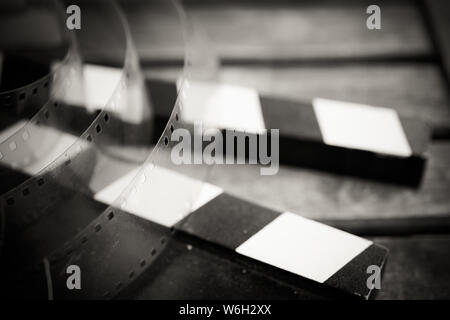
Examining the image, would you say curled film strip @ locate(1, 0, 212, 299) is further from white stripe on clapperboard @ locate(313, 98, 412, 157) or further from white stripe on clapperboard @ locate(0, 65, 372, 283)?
white stripe on clapperboard @ locate(313, 98, 412, 157)

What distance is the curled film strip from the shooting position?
75cm

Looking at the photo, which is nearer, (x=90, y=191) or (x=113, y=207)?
(x=113, y=207)

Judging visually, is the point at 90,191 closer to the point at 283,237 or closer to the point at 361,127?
the point at 283,237

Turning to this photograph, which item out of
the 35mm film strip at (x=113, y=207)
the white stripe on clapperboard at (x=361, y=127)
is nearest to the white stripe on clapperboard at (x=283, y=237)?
the 35mm film strip at (x=113, y=207)

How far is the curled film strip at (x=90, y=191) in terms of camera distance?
2.47ft

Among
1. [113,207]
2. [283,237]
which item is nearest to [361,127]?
[283,237]

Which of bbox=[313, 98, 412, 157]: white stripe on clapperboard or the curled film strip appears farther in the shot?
bbox=[313, 98, 412, 157]: white stripe on clapperboard

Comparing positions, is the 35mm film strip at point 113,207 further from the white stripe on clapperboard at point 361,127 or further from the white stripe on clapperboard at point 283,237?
the white stripe on clapperboard at point 361,127

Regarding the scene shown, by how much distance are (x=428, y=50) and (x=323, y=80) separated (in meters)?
0.27

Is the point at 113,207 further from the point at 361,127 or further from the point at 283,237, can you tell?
the point at 361,127

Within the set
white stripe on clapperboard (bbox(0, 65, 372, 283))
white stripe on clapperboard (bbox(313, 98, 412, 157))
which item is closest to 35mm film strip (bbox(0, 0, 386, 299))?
white stripe on clapperboard (bbox(0, 65, 372, 283))

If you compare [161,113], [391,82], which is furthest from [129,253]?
[391,82]

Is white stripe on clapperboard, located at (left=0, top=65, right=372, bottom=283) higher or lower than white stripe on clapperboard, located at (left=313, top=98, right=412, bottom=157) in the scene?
lower

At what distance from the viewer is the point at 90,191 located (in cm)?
91
